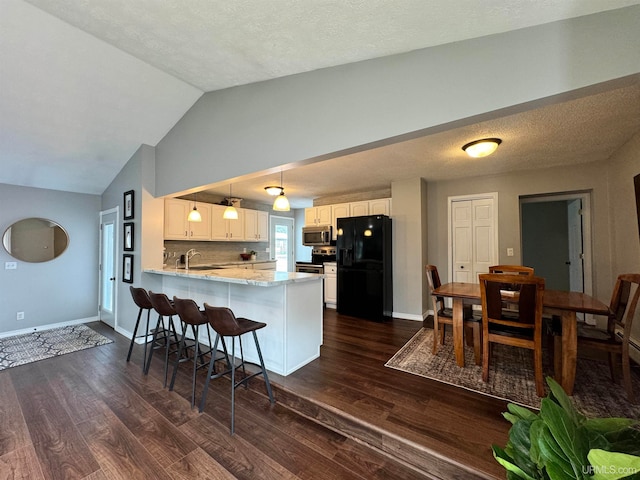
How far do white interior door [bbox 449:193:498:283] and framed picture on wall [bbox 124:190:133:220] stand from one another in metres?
5.06

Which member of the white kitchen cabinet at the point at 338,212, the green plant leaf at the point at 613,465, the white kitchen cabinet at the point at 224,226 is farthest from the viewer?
the white kitchen cabinet at the point at 338,212

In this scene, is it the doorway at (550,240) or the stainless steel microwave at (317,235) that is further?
the stainless steel microwave at (317,235)

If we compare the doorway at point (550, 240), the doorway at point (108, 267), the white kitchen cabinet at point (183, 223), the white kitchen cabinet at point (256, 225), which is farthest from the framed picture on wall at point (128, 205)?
the doorway at point (550, 240)

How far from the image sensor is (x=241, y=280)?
2.52 m

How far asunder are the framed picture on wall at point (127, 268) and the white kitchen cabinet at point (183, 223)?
626 mm

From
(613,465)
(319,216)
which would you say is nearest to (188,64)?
(613,465)

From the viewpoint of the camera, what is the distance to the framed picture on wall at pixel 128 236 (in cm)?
388

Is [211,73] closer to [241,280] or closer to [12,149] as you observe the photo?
[241,280]

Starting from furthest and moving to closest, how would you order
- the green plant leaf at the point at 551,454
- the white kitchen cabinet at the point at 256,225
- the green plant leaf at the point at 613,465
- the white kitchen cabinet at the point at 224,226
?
1. the white kitchen cabinet at the point at 256,225
2. the white kitchen cabinet at the point at 224,226
3. the green plant leaf at the point at 551,454
4. the green plant leaf at the point at 613,465

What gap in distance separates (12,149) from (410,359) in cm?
545

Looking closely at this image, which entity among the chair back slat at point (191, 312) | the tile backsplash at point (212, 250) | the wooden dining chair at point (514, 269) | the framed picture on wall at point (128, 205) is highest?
the framed picture on wall at point (128, 205)

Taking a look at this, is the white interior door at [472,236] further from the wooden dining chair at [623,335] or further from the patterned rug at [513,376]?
the wooden dining chair at [623,335]

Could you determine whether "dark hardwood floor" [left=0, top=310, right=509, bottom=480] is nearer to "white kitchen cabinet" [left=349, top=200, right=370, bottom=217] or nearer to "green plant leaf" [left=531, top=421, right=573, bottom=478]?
"green plant leaf" [left=531, top=421, right=573, bottom=478]

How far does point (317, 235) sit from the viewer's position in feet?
18.5
